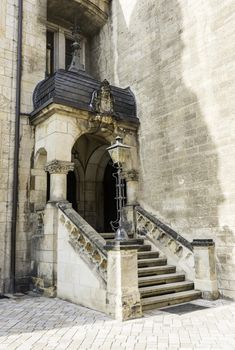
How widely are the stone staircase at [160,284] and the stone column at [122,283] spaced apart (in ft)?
1.50

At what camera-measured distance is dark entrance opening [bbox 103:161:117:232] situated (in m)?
10.1

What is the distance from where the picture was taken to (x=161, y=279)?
6.18 m

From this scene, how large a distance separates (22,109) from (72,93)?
139 cm

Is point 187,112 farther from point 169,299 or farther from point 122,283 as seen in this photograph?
point 122,283

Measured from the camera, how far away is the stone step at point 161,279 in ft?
19.3

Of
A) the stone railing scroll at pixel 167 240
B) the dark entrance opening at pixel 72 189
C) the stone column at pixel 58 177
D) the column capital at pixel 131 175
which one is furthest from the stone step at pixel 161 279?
the dark entrance opening at pixel 72 189

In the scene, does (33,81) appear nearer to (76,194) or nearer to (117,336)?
(76,194)

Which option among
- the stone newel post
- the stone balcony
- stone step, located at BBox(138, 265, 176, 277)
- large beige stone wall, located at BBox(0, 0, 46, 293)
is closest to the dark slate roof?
large beige stone wall, located at BBox(0, 0, 46, 293)

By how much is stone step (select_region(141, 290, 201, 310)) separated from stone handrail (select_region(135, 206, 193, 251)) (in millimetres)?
909

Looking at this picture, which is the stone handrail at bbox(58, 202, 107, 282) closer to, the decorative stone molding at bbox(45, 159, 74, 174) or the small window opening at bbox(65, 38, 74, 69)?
the decorative stone molding at bbox(45, 159, 74, 174)

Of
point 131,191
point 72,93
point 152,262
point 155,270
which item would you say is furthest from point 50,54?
point 155,270

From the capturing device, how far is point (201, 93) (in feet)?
22.6

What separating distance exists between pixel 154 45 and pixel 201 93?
2.27 metres

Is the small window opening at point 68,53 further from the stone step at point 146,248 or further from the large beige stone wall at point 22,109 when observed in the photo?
the stone step at point 146,248
